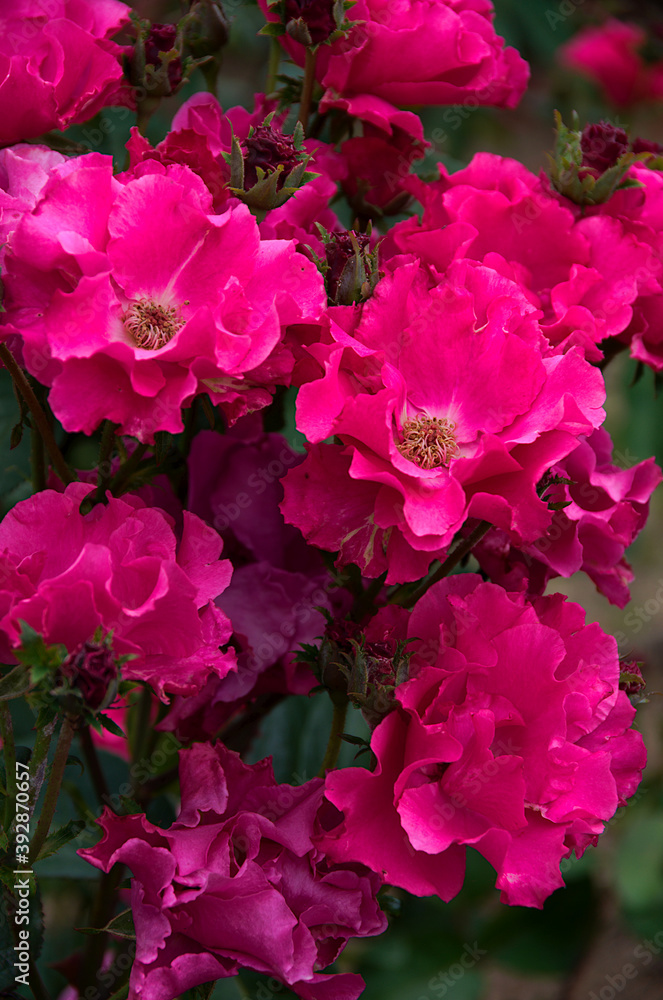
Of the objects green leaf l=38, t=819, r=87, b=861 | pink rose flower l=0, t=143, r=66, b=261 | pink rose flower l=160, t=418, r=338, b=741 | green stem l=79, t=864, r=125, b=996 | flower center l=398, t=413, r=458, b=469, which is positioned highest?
pink rose flower l=0, t=143, r=66, b=261

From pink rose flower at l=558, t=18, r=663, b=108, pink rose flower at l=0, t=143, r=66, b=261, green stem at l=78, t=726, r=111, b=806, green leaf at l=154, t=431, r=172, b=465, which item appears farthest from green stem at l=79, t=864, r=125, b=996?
pink rose flower at l=558, t=18, r=663, b=108

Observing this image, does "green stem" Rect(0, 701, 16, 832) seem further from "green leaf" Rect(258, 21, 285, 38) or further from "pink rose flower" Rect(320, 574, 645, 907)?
"green leaf" Rect(258, 21, 285, 38)

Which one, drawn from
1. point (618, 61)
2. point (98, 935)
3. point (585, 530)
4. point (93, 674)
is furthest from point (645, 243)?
point (618, 61)

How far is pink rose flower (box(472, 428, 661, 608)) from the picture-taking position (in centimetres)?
53

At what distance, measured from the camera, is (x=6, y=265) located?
1.44ft

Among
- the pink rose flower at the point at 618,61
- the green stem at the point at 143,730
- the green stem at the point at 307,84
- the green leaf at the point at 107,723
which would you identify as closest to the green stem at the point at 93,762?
the green stem at the point at 143,730

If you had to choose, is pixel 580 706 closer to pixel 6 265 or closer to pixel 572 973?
pixel 6 265

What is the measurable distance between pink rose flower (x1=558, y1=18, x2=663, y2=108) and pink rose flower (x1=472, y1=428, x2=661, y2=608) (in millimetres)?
1595

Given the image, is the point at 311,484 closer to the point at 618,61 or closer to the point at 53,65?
the point at 53,65

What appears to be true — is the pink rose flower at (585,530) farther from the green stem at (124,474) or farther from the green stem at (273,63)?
the green stem at (273,63)

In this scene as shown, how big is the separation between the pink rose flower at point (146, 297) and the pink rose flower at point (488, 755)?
0.15 metres

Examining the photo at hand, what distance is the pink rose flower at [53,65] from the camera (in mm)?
500

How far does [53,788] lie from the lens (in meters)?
0.47

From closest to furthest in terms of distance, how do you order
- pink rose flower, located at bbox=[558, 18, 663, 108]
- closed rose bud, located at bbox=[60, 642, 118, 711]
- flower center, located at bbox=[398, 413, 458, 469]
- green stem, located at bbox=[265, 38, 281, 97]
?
closed rose bud, located at bbox=[60, 642, 118, 711]
flower center, located at bbox=[398, 413, 458, 469]
green stem, located at bbox=[265, 38, 281, 97]
pink rose flower, located at bbox=[558, 18, 663, 108]
